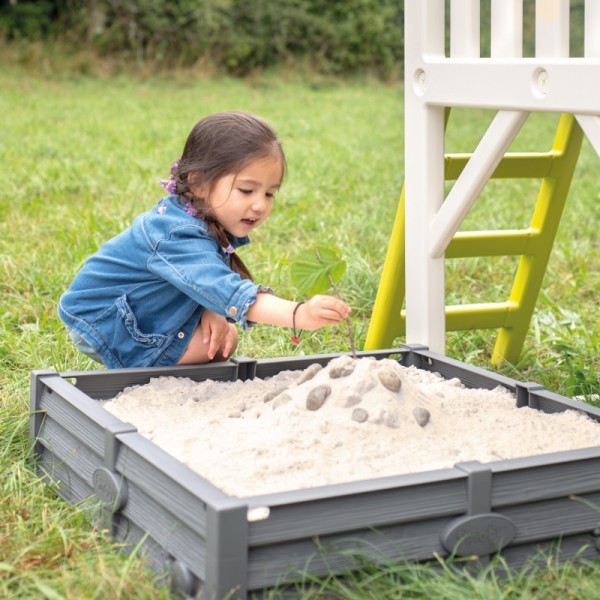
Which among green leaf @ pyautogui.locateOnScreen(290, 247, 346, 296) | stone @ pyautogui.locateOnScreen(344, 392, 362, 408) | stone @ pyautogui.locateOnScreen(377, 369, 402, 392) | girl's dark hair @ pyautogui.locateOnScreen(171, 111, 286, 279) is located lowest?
stone @ pyautogui.locateOnScreen(344, 392, 362, 408)

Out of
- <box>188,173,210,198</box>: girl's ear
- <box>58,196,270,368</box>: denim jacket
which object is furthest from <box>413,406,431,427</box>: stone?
<box>188,173,210,198</box>: girl's ear

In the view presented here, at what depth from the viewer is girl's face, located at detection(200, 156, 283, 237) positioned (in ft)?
7.87

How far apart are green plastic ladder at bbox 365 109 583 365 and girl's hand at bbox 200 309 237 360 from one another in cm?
51

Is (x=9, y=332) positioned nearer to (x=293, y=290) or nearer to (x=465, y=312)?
(x=293, y=290)

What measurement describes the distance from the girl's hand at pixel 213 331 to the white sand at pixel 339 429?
24 centimetres

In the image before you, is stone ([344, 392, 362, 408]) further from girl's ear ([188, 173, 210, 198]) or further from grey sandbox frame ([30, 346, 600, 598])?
girl's ear ([188, 173, 210, 198])

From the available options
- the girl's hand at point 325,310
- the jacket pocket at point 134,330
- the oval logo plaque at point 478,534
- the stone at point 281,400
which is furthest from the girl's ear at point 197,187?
the oval logo plaque at point 478,534

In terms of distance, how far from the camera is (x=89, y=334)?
2570mm

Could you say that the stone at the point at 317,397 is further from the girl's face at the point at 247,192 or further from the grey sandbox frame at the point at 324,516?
the girl's face at the point at 247,192

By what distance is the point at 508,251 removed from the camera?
9.93ft

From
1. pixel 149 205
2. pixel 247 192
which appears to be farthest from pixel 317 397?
pixel 149 205

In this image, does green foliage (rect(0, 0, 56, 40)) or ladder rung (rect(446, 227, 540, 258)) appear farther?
green foliage (rect(0, 0, 56, 40))

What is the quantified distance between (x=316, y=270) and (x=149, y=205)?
9.18 feet

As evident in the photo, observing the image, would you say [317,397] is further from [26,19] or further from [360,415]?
[26,19]
